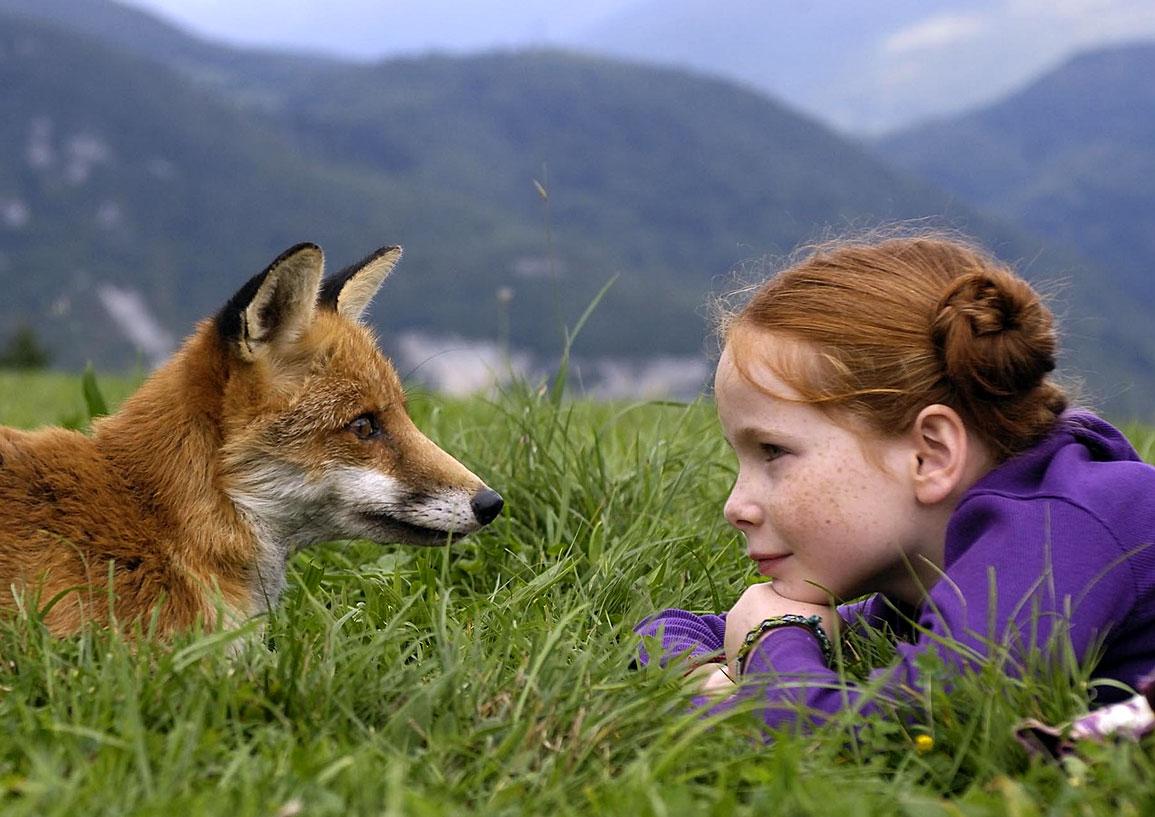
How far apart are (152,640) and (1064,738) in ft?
8.13

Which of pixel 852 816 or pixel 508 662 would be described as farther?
pixel 508 662

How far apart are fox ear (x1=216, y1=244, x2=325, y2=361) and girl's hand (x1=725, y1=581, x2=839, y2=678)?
191 cm

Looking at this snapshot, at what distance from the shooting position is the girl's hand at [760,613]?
361cm

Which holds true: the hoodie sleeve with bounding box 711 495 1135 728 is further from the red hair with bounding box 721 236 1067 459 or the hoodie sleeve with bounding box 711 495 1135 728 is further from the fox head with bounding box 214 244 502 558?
the fox head with bounding box 214 244 502 558

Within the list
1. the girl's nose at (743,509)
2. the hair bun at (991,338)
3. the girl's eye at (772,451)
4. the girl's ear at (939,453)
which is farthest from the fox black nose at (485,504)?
the hair bun at (991,338)

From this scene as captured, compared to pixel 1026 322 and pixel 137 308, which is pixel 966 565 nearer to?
pixel 1026 322

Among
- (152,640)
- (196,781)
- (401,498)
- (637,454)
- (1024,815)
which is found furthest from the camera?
(637,454)

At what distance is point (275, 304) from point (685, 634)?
6.15ft

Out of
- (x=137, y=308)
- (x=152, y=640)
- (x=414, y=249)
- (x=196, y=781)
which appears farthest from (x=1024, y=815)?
(x=414, y=249)

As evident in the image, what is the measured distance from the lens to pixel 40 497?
3906 mm

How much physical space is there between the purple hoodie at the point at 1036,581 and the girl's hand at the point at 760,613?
240 mm

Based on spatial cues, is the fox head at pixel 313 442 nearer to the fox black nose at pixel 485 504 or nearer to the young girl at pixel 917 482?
the fox black nose at pixel 485 504

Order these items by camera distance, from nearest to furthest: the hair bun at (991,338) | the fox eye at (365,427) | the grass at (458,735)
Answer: the grass at (458,735), the hair bun at (991,338), the fox eye at (365,427)

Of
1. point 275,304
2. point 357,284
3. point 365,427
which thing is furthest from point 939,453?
point 357,284
